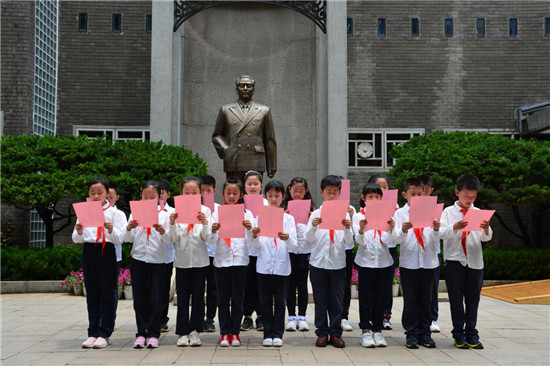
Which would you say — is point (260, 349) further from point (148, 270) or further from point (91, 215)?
point (91, 215)

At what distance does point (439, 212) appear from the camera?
19.6 feet

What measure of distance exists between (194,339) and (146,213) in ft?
4.53

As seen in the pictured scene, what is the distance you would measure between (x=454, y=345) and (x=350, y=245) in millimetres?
1474

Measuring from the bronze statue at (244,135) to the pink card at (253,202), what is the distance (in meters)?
2.66

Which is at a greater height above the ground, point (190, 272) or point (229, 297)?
point (190, 272)

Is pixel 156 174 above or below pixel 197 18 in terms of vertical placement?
below

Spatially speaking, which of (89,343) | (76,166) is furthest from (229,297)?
(76,166)

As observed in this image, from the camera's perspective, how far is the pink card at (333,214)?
5.58 m

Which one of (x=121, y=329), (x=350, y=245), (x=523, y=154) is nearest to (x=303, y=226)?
(x=350, y=245)

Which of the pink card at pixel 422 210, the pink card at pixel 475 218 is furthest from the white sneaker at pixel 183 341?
the pink card at pixel 475 218

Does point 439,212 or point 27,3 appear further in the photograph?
point 27,3

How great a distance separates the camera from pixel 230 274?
593 centimetres

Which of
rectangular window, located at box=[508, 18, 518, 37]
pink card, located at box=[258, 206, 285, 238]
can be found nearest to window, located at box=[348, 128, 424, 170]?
rectangular window, located at box=[508, 18, 518, 37]

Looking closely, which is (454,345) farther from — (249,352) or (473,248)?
(249,352)
